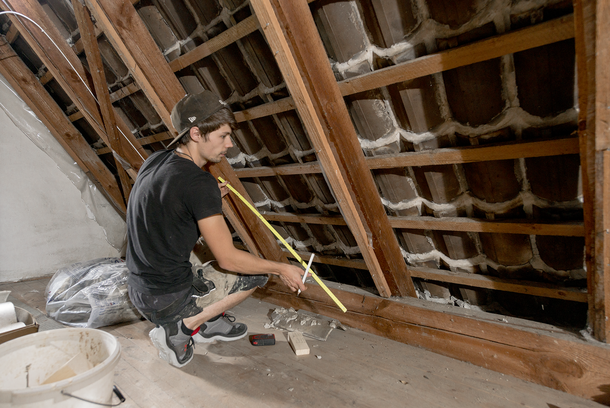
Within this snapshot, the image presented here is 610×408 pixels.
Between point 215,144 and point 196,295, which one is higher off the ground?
point 215,144

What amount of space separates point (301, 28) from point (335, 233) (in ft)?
4.37

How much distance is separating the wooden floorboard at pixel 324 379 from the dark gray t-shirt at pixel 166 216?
0.46 metres

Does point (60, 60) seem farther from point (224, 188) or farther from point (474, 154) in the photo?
point (474, 154)

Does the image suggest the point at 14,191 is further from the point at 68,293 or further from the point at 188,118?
the point at 188,118

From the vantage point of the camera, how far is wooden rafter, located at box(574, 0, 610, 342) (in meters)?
0.98

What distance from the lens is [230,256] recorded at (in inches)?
69.3

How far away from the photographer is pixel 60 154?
3.77 metres

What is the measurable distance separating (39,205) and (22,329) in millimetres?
2274

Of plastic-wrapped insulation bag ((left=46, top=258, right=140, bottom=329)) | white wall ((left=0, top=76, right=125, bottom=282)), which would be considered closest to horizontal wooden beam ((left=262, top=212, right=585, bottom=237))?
plastic-wrapped insulation bag ((left=46, top=258, right=140, bottom=329))

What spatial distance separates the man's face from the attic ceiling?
24cm

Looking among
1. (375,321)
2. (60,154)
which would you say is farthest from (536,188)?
(60,154)

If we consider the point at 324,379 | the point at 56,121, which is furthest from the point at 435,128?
the point at 56,121

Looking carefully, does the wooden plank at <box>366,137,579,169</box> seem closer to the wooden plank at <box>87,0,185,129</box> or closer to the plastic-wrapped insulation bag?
the wooden plank at <box>87,0,185,129</box>

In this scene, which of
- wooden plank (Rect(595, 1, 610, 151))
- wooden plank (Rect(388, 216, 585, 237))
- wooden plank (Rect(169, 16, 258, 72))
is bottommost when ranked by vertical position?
wooden plank (Rect(388, 216, 585, 237))
